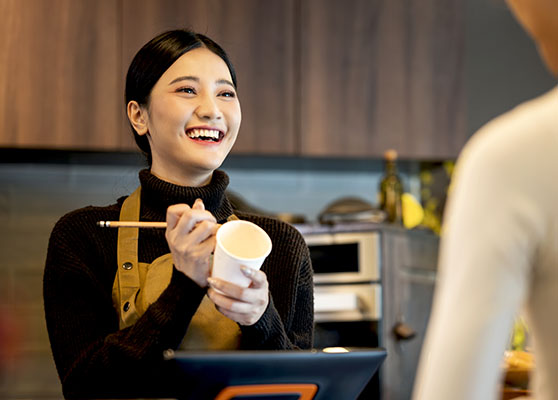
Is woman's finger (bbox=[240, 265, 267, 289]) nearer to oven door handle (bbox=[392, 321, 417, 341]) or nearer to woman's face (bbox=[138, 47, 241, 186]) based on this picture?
woman's face (bbox=[138, 47, 241, 186])

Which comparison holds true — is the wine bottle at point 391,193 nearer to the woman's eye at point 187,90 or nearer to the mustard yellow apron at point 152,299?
the woman's eye at point 187,90

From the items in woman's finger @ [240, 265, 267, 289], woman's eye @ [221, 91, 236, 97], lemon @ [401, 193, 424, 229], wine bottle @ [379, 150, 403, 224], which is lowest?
lemon @ [401, 193, 424, 229]

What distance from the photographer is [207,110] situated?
1.57 m

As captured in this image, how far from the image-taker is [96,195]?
3.76m

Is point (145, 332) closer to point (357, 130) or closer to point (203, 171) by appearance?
point (203, 171)

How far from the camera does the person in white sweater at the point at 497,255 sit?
0.68 m

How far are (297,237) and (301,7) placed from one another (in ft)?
7.41

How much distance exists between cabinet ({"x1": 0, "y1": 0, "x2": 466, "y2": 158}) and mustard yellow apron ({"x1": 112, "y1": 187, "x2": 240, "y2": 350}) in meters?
1.99

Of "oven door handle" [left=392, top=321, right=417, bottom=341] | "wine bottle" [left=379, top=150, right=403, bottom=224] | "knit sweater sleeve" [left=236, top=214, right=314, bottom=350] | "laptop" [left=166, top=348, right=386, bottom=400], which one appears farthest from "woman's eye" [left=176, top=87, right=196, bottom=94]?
"wine bottle" [left=379, top=150, right=403, bottom=224]

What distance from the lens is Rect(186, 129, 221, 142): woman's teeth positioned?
1.57 m

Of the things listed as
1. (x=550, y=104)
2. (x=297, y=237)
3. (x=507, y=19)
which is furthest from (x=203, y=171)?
(x=507, y=19)

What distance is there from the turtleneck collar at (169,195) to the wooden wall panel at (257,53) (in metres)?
1.96

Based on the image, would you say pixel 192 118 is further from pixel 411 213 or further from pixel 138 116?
pixel 411 213

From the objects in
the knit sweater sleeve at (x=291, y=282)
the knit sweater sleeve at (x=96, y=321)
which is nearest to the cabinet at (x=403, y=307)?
the knit sweater sleeve at (x=291, y=282)
